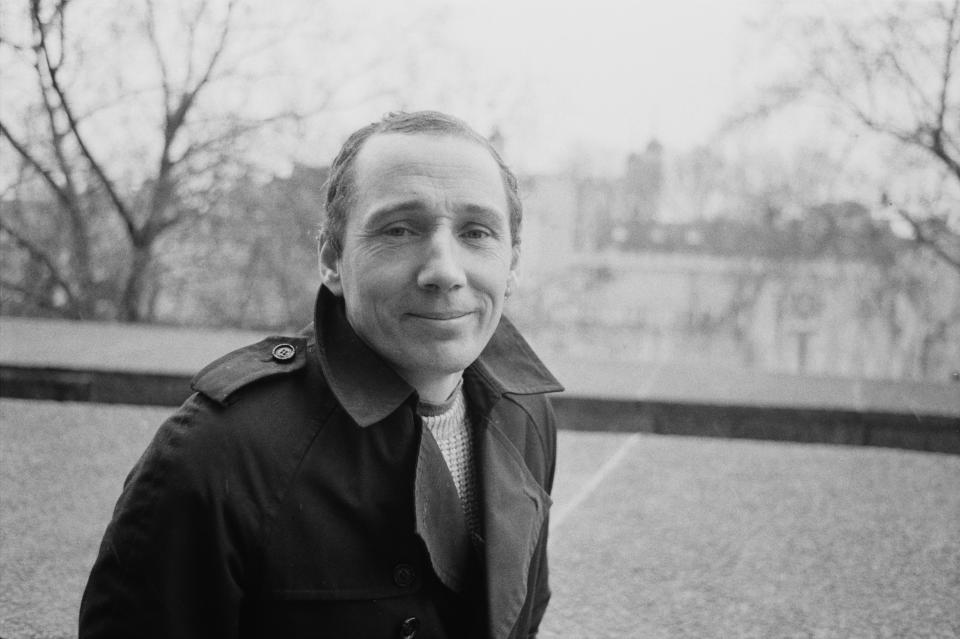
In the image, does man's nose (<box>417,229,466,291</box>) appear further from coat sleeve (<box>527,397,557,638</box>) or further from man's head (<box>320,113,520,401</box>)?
coat sleeve (<box>527,397,557,638</box>)

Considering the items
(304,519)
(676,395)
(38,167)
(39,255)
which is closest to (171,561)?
(304,519)

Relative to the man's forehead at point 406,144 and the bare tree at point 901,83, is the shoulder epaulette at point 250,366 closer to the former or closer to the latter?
the man's forehead at point 406,144

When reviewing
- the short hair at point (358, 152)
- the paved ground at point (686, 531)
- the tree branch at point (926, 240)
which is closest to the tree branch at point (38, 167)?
the paved ground at point (686, 531)

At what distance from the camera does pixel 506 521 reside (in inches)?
54.6

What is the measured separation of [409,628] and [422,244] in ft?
1.87

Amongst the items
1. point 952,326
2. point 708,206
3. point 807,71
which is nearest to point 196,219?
point 807,71

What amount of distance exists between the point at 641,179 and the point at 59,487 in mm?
10808

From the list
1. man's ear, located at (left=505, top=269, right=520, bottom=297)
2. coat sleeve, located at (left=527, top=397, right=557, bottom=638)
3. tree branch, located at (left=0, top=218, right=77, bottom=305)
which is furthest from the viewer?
tree branch, located at (left=0, top=218, right=77, bottom=305)

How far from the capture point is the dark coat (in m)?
1.18

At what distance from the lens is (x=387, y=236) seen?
1354 millimetres

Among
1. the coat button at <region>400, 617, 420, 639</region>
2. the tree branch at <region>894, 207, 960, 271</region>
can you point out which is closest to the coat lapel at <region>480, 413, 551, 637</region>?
the coat button at <region>400, 617, 420, 639</region>

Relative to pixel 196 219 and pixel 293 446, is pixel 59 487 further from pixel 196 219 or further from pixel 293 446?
pixel 196 219

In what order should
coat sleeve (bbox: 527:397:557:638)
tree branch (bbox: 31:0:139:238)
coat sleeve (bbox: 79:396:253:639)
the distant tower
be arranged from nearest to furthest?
coat sleeve (bbox: 79:396:253:639) → coat sleeve (bbox: 527:397:557:638) → tree branch (bbox: 31:0:139:238) → the distant tower

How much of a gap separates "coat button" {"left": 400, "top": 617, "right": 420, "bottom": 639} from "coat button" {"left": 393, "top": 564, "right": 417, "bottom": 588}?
0.16 feet
